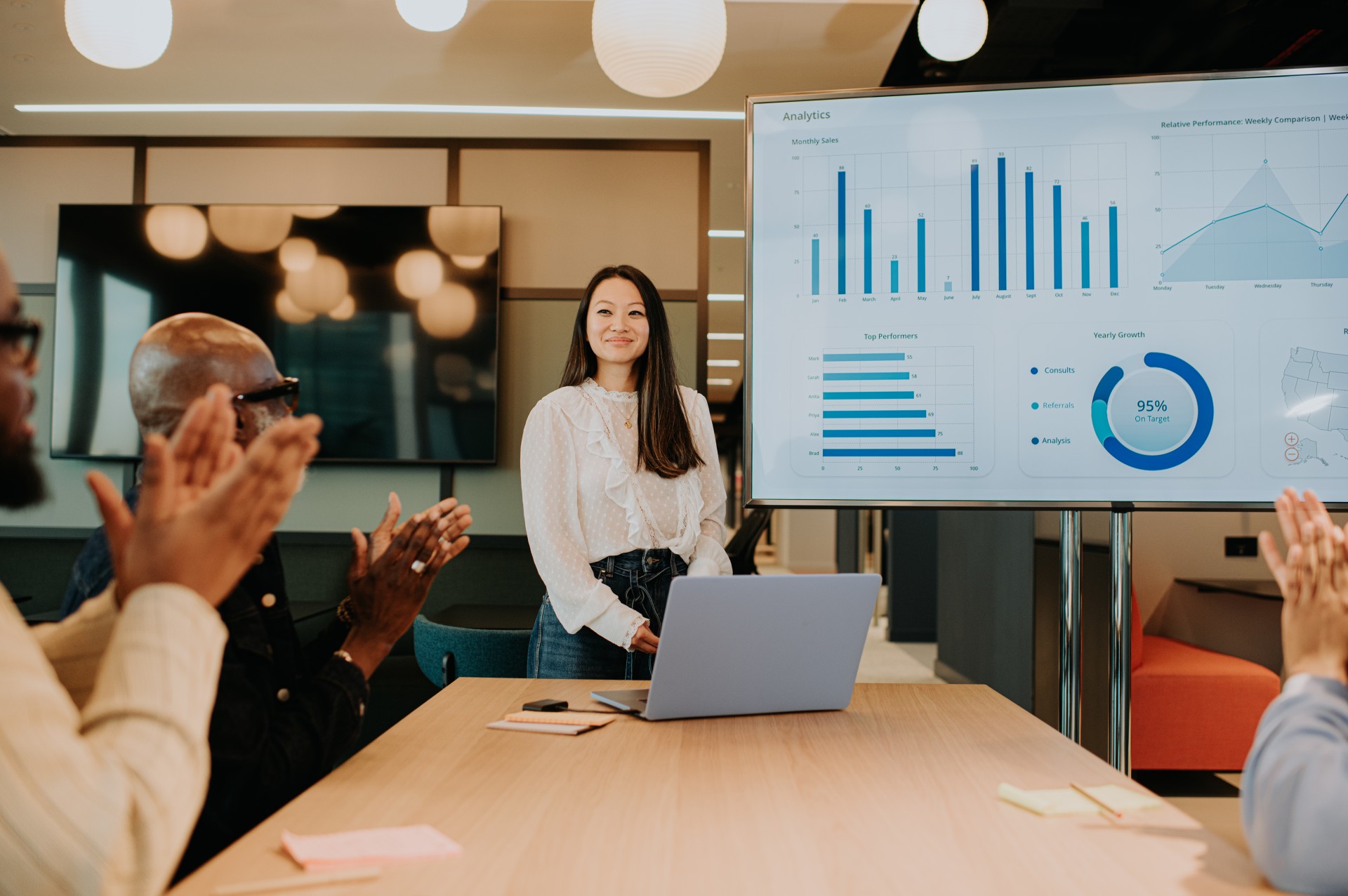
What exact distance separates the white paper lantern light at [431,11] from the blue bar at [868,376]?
1.67 metres

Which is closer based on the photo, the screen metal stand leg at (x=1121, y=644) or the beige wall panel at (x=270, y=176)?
the screen metal stand leg at (x=1121, y=644)

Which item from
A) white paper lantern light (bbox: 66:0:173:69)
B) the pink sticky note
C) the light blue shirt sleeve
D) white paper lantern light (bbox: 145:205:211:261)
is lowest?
the pink sticky note

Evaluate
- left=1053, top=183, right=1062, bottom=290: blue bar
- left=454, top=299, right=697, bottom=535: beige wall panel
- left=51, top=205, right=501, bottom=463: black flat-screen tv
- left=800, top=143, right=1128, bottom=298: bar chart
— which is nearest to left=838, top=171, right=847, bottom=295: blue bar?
left=800, top=143, right=1128, bottom=298: bar chart

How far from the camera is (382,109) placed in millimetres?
4184

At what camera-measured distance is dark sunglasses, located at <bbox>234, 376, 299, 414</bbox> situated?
1.06m

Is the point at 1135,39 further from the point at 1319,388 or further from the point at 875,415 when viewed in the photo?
the point at 875,415

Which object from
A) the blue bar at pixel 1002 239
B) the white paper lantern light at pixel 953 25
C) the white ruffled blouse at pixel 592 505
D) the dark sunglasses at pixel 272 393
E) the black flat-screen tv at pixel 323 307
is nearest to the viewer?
the dark sunglasses at pixel 272 393

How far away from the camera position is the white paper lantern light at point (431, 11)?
2613 millimetres

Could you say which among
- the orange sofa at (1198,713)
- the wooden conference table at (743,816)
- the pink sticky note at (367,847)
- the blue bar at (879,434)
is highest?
the blue bar at (879,434)

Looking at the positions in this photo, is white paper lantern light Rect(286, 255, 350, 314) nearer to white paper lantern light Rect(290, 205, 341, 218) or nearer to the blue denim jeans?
white paper lantern light Rect(290, 205, 341, 218)

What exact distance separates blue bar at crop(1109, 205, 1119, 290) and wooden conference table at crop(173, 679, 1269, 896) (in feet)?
2.76

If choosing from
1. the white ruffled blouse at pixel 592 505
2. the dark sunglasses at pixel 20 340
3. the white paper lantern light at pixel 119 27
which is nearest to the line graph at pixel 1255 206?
the white ruffled blouse at pixel 592 505

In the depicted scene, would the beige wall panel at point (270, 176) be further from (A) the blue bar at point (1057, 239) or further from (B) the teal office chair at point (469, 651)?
(A) the blue bar at point (1057, 239)

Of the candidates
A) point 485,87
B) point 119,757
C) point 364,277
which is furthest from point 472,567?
point 119,757
